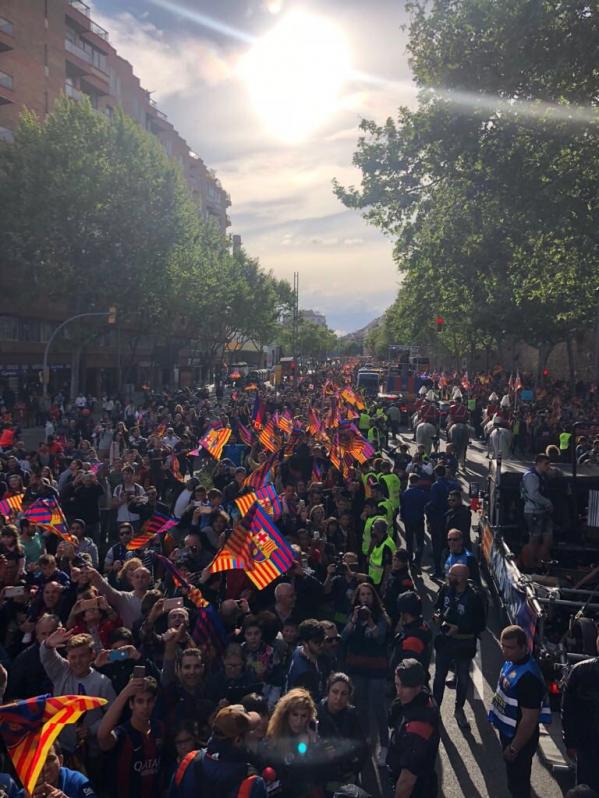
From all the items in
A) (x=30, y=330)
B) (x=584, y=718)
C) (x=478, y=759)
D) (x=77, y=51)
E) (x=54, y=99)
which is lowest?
(x=478, y=759)

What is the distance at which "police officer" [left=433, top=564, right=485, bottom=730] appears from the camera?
6.78 meters

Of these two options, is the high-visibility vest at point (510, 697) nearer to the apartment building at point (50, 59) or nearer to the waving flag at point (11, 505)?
the waving flag at point (11, 505)

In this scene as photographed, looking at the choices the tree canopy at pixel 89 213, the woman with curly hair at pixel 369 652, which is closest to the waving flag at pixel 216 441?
the woman with curly hair at pixel 369 652

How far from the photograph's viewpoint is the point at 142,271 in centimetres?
3553

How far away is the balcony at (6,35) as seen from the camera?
39.3 metres

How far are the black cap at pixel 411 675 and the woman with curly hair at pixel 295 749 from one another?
66 cm

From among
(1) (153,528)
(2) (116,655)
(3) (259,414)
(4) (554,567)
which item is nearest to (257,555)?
(1) (153,528)

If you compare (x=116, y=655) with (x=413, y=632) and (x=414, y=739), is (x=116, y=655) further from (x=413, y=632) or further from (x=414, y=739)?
(x=413, y=632)

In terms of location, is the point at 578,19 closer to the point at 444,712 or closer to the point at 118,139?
the point at 444,712

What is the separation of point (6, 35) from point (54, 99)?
6085 millimetres

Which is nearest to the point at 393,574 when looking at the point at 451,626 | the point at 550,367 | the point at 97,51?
the point at 451,626

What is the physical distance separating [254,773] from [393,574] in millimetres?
3728

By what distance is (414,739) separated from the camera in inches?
179

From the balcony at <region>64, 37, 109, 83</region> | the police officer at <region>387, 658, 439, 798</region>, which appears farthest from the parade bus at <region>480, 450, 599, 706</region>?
the balcony at <region>64, 37, 109, 83</region>
